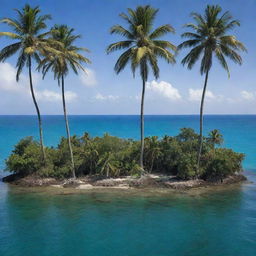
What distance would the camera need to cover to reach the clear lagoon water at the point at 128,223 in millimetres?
16844

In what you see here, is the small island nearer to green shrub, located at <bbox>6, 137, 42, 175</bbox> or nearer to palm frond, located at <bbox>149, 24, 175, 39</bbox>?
green shrub, located at <bbox>6, 137, 42, 175</bbox>

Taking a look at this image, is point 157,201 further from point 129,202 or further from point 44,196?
point 44,196

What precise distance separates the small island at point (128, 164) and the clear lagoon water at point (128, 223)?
2.64 metres

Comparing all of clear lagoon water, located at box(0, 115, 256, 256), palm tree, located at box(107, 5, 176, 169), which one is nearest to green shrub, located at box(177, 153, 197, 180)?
clear lagoon water, located at box(0, 115, 256, 256)

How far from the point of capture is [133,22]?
Result: 98.0 feet

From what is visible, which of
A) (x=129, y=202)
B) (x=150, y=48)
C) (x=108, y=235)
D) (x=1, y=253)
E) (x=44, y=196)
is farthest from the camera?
(x=150, y=48)

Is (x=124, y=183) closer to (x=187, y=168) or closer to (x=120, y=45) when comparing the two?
(x=187, y=168)

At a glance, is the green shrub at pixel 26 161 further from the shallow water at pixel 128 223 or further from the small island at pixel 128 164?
the shallow water at pixel 128 223

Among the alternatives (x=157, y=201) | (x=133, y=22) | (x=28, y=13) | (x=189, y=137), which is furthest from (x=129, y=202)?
(x=28, y=13)

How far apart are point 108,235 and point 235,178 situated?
20468mm

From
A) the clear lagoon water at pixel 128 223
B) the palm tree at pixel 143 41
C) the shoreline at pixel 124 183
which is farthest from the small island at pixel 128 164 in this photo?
the palm tree at pixel 143 41

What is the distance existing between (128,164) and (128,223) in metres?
13.1

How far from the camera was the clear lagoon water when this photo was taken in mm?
16844

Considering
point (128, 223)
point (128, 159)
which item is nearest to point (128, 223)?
point (128, 223)
